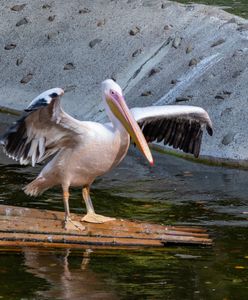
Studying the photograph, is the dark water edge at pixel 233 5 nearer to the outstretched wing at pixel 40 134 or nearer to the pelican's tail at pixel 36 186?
the pelican's tail at pixel 36 186

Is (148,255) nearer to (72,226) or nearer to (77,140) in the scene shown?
(72,226)

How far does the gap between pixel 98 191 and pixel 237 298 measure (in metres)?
4.02

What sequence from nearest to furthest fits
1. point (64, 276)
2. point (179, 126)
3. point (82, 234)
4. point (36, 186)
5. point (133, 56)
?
point (64, 276)
point (82, 234)
point (36, 186)
point (179, 126)
point (133, 56)

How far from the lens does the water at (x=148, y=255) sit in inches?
334

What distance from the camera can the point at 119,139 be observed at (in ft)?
31.5

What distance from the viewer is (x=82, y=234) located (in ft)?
31.8

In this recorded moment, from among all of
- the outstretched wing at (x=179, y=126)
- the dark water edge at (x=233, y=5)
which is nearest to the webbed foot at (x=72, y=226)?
the outstretched wing at (x=179, y=126)

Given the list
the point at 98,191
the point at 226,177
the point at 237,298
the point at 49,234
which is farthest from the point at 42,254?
the point at 226,177

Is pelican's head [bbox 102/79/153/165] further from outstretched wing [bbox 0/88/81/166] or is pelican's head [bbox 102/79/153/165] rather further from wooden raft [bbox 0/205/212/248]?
wooden raft [bbox 0/205/212/248]

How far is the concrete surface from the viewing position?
1496 centimetres

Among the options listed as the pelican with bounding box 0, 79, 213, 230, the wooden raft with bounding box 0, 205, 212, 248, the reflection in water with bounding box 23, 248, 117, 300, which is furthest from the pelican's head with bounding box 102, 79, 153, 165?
the reflection in water with bounding box 23, 248, 117, 300

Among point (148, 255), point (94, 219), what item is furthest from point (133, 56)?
point (148, 255)

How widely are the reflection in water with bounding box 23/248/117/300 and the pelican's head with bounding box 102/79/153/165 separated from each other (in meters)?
0.97

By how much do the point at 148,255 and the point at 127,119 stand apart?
3.69 ft
